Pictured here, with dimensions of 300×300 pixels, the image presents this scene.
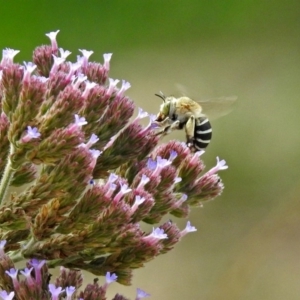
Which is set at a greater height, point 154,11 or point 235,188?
point 154,11

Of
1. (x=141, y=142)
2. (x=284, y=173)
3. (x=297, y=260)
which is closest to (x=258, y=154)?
(x=284, y=173)

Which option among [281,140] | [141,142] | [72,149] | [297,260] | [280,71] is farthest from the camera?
[280,71]

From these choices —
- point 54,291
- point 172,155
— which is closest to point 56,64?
point 172,155

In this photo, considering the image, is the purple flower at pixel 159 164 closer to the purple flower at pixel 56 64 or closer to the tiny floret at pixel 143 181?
the tiny floret at pixel 143 181

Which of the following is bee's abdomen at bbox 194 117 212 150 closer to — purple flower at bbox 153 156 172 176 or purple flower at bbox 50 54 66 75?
purple flower at bbox 153 156 172 176

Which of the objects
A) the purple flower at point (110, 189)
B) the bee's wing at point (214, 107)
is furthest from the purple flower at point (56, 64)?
the bee's wing at point (214, 107)

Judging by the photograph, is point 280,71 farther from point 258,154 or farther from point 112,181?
point 112,181

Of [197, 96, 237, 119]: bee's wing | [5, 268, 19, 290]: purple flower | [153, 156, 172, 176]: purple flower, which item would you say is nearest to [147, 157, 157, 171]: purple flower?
[153, 156, 172, 176]: purple flower
